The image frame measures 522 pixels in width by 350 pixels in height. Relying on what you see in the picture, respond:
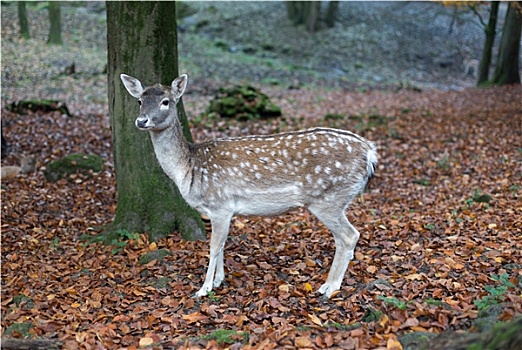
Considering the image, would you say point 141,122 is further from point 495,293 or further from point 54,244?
point 495,293

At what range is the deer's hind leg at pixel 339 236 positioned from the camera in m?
5.73

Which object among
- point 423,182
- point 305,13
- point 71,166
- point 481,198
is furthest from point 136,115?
point 305,13

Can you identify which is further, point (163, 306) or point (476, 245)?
point (476, 245)

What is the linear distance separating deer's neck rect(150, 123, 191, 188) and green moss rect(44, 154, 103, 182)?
4.72 m

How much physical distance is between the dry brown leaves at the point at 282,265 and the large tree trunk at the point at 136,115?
1.23 ft

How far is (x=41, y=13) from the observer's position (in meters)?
30.3

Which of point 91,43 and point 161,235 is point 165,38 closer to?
point 161,235

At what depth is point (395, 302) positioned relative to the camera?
470 centimetres

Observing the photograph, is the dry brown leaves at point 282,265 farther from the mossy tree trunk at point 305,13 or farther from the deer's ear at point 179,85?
the mossy tree trunk at point 305,13

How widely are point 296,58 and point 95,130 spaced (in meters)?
17.9

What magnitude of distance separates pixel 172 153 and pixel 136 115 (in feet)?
4.91

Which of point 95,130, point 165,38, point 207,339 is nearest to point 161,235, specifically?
point 165,38

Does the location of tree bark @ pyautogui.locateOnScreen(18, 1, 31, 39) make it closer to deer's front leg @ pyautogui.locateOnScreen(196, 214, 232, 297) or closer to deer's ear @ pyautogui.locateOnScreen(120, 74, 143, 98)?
deer's ear @ pyautogui.locateOnScreen(120, 74, 143, 98)

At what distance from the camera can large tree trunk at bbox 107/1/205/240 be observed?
7.12 meters
